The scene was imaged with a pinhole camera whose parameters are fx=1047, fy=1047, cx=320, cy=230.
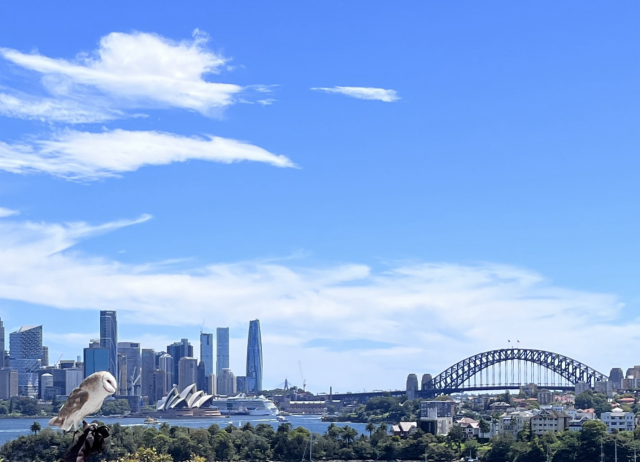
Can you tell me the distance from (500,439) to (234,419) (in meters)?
107

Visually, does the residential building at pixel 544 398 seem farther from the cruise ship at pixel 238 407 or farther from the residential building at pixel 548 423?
the residential building at pixel 548 423

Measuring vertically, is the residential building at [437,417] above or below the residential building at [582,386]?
below

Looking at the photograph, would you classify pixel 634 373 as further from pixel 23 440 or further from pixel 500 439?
pixel 23 440

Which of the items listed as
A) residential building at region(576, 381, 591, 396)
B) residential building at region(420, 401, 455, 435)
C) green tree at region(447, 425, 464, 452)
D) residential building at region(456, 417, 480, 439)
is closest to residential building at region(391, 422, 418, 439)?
residential building at region(420, 401, 455, 435)

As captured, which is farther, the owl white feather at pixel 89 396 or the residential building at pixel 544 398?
the residential building at pixel 544 398

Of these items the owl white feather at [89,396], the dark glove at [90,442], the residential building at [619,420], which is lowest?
the residential building at [619,420]

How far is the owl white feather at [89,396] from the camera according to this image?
531 inches

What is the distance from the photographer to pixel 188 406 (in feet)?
601

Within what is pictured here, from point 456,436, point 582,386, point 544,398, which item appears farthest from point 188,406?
point 456,436

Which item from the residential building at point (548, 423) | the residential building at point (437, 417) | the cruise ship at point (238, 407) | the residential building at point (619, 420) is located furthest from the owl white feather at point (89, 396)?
the cruise ship at point (238, 407)

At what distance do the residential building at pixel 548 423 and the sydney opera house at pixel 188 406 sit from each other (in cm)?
9697

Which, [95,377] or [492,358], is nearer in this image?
[95,377]

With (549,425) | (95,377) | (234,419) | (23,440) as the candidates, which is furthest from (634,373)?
(95,377)

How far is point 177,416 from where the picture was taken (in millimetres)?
181875
